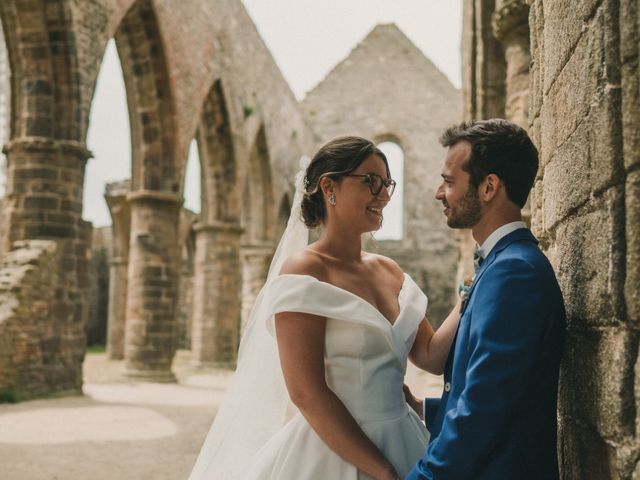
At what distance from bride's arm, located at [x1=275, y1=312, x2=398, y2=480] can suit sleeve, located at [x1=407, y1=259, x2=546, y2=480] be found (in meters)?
0.42

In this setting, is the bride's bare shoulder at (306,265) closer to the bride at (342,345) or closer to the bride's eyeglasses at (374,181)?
the bride at (342,345)

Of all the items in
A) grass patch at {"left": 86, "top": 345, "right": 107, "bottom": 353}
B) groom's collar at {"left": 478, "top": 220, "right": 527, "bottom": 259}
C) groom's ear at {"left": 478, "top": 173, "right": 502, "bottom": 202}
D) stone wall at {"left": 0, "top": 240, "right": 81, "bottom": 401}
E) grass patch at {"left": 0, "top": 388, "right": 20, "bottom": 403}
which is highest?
groom's ear at {"left": 478, "top": 173, "right": 502, "bottom": 202}

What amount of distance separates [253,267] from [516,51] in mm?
13990

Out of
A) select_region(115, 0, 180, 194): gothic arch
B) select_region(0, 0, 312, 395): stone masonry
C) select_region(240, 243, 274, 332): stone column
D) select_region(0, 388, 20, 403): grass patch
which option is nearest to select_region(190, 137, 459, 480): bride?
select_region(0, 388, 20, 403): grass patch

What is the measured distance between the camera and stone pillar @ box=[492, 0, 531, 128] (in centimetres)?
530

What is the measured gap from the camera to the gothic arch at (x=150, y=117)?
11555 mm

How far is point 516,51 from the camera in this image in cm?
547

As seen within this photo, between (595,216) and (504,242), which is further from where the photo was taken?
(504,242)

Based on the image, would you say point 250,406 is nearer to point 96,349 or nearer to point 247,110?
point 247,110

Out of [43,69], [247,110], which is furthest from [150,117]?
[247,110]

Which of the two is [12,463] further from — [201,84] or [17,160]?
[201,84]

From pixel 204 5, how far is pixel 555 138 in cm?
1211

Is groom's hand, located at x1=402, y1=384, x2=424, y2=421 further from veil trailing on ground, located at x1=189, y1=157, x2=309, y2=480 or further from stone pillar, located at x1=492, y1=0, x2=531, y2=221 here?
stone pillar, located at x1=492, y1=0, x2=531, y2=221

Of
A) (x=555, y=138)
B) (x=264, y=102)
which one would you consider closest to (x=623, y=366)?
(x=555, y=138)
